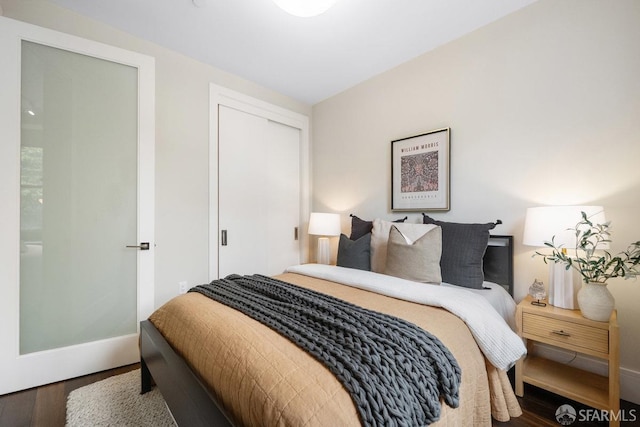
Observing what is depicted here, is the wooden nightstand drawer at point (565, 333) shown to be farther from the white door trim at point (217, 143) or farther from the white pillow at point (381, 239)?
the white door trim at point (217, 143)

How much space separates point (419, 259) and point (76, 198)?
8.25 feet

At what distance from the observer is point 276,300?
1462 mm

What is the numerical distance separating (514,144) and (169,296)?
10.2 feet

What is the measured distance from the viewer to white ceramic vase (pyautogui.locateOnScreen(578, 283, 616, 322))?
4.59 feet

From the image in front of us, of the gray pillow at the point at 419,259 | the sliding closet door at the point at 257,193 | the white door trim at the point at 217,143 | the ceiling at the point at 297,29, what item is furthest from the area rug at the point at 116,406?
the ceiling at the point at 297,29

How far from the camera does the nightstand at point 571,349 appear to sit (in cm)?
134

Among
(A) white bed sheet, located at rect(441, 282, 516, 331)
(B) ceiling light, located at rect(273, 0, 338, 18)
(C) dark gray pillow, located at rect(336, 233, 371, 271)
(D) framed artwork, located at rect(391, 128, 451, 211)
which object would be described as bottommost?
(A) white bed sheet, located at rect(441, 282, 516, 331)

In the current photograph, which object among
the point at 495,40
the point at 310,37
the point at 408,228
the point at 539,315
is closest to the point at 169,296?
the point at 408,228

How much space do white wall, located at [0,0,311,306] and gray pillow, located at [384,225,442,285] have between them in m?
1.86

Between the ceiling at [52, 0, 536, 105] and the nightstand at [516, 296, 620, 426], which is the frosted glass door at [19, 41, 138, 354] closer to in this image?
the ceiling at [52, 0, 536, 105]

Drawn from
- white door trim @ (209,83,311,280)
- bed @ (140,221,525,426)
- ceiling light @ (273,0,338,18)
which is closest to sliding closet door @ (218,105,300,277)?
white door trim @ (209,83,311,280)

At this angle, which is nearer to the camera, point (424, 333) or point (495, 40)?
point (424, 333)

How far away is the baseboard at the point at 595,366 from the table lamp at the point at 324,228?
187 cm

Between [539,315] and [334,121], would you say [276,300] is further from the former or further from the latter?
[334,121]
